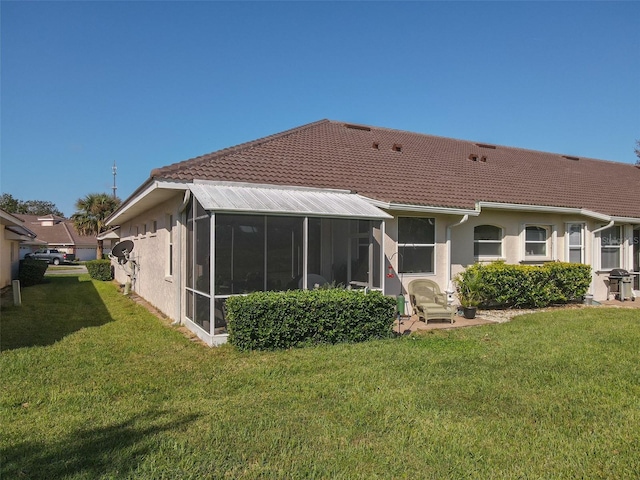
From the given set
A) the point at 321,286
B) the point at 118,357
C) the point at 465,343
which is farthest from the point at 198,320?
the point at 465,343

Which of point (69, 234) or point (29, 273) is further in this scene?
point (69, 234)

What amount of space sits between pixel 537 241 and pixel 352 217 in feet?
26.3

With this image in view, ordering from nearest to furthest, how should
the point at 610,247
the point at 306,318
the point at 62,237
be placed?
the point at 306,318 → the point at 610,247 → the point at 62,237

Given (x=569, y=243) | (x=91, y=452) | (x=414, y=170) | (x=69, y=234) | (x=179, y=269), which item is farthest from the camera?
(x=69, y=234)

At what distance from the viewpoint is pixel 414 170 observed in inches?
572

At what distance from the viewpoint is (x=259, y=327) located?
7.68m

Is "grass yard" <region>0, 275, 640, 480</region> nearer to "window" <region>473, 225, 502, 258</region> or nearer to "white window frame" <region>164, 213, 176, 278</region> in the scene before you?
"white window frame" <region>164, 213, 176, 278</region>

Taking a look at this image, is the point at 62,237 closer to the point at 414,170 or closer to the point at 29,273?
the point at 29,273

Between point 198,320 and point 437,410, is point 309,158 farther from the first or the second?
point 437,410

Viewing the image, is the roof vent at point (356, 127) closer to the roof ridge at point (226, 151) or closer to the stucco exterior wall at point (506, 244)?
the roof ridge at point (226, 151)

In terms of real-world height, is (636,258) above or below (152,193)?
below

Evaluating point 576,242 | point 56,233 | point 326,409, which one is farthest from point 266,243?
point 56,233

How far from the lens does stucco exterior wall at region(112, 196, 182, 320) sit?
1083cm

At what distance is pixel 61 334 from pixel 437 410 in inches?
320
